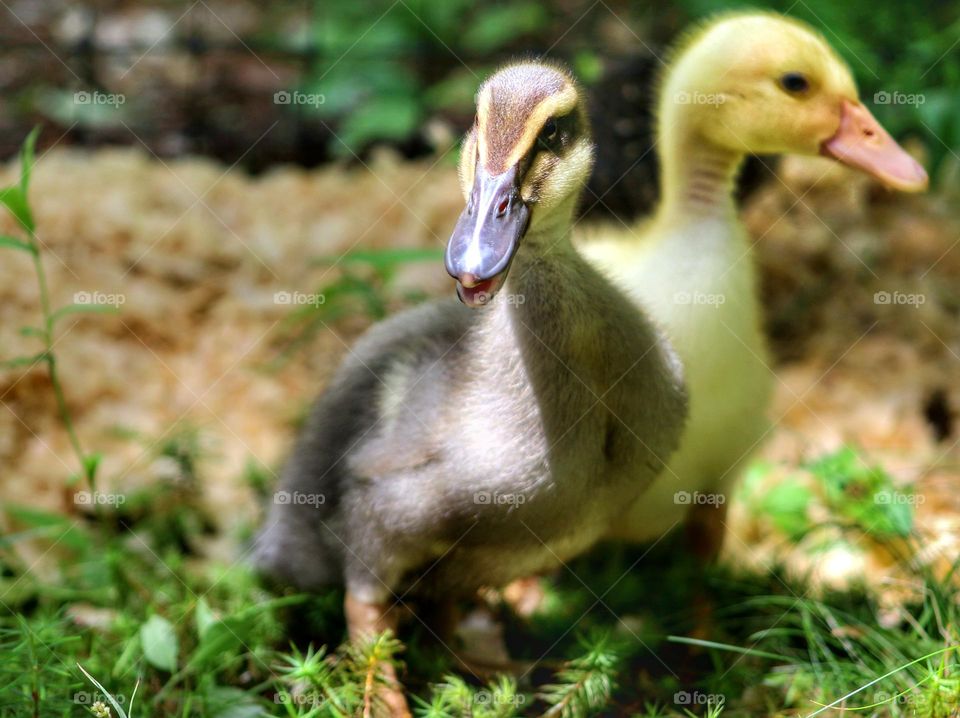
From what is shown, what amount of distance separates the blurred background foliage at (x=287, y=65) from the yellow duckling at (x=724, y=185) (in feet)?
4.82

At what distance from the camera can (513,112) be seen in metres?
1.60

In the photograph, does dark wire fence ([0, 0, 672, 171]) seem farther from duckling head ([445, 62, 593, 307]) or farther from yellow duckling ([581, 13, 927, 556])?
duckling head ([445, 62, 593, 307])

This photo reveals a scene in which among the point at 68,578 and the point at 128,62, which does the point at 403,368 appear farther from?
the point at 128,62

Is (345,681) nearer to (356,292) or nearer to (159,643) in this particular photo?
(159,643)

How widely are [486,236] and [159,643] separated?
3.58 ft

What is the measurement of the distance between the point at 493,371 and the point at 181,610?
36.7 inches

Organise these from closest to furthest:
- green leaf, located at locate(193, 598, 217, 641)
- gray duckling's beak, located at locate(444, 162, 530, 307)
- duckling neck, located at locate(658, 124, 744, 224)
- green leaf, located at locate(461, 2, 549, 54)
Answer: gray duckling's beak, located at locate(444, 162, 530, 307), green leaf, located at locate(193, 598, 217, 641), duckling neck, located at locate(658, 124, 744, 224), green leaf, located at locate(461, 2, 549, 54)

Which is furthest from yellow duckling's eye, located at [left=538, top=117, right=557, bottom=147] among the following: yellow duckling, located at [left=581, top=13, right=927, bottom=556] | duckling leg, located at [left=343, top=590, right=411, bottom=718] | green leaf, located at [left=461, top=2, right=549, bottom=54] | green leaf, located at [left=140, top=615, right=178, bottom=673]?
green leaf, located at [left=461, top=2, right=549, bottom=54]

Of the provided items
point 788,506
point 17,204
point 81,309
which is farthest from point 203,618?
point 788,506

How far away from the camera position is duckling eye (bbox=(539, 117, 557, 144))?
1.63 m

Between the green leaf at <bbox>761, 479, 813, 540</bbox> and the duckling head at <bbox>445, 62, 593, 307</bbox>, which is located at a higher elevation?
the duckling head at <bbox>445, 62, 593, 307</bbox>

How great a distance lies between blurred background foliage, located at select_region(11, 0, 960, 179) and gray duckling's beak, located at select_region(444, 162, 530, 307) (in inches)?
92.4

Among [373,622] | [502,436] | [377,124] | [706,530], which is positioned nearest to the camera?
[502,436]

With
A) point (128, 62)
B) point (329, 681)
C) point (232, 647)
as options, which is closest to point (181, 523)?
point (232, 647)
